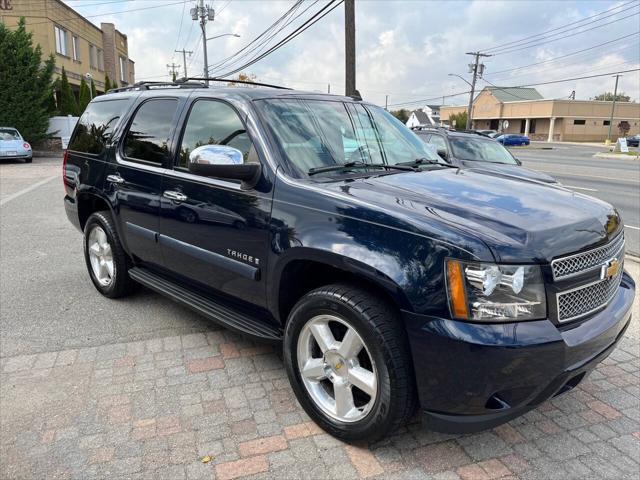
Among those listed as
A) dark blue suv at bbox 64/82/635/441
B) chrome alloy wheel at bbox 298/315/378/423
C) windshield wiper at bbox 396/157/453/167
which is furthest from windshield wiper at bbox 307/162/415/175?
chrome alloy wheel at bbox 298/315/378/423

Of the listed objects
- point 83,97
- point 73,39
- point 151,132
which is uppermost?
point 73,39

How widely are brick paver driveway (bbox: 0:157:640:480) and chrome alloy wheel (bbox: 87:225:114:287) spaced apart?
537 millimetres

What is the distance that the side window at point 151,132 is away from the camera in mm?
4018

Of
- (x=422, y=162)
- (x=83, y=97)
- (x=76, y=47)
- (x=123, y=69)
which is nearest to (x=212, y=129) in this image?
(x=422, y=162)

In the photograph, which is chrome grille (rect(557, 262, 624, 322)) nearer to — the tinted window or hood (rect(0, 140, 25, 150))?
the tinted window

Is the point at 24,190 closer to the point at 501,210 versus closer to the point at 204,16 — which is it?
the point at 501,210

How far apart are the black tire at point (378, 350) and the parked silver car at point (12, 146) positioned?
74.4 ft

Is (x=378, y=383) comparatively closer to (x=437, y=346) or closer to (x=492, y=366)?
(x=437, y=346)

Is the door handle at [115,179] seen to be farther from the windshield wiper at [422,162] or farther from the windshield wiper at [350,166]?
the windshield wiper at [422,162]

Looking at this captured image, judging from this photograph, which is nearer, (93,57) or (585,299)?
(585,299)

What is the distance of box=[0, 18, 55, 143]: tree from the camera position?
24422 millimetres

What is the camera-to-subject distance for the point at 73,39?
124 ft

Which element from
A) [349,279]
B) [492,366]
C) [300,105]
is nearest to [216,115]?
[300,105]

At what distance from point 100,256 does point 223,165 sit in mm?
2576
